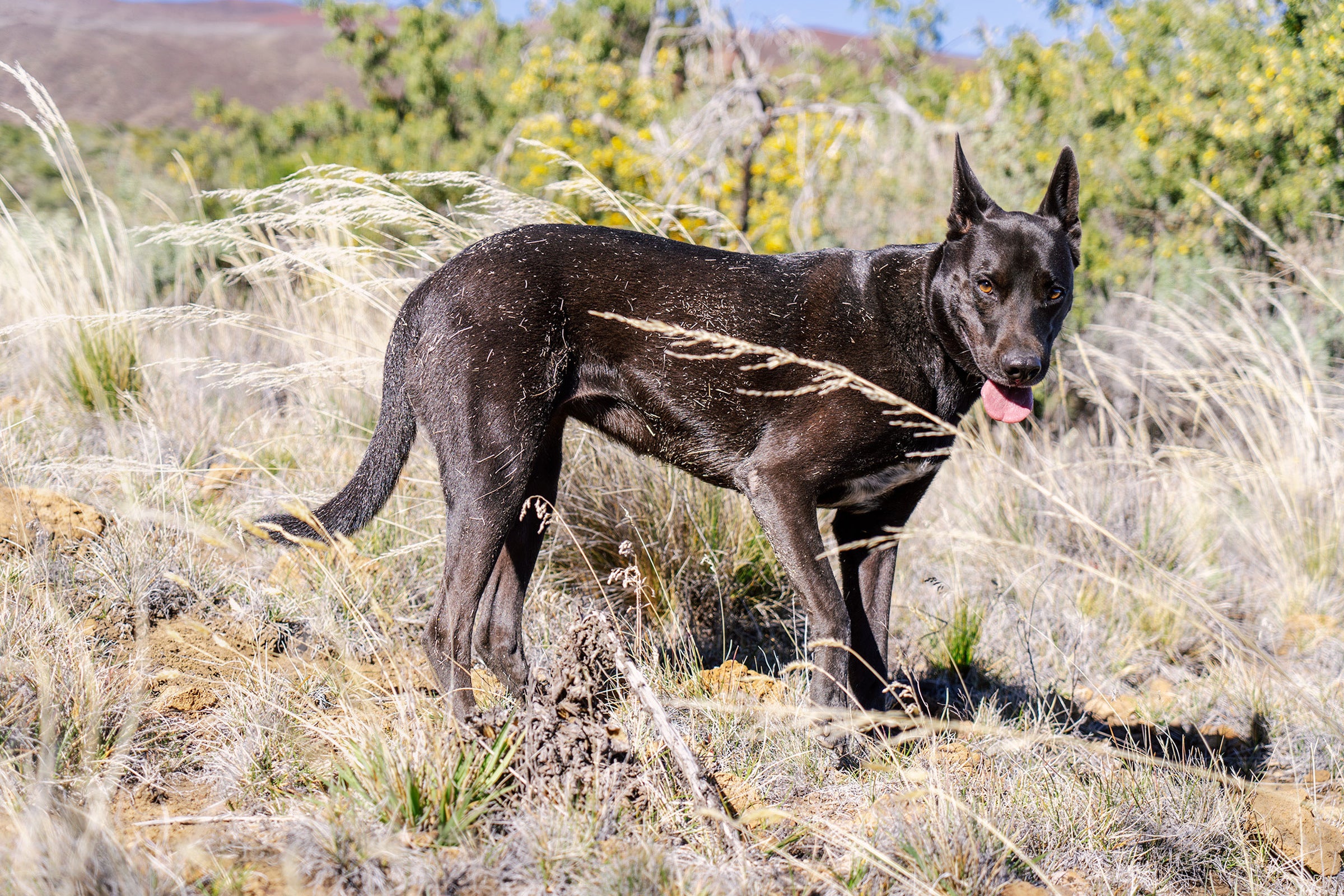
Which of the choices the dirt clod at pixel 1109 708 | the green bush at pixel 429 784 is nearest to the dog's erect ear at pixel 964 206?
the dirt clod at pixel 1109 708

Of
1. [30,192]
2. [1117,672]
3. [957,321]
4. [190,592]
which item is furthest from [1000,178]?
[30,192]

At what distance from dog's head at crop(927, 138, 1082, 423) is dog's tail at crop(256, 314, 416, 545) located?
1.72 metres

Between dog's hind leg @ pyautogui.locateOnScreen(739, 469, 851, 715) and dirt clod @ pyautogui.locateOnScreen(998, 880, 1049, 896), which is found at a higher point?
dog's hind leg @ pyautogui.locateOnScreen(739, 469, 851, 715)

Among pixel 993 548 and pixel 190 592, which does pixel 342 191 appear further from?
pixel 993 548

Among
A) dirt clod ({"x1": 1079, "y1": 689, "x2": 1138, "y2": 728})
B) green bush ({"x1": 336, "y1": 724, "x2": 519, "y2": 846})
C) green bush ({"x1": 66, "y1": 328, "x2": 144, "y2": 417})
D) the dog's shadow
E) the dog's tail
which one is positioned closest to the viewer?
green bush ({"x1": 336, "y1": 724, "x2": 519, "y2": 846})

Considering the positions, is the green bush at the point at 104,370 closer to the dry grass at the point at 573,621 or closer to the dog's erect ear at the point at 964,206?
the dry grass at the point at 573,621

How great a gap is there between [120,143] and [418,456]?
14.0 m

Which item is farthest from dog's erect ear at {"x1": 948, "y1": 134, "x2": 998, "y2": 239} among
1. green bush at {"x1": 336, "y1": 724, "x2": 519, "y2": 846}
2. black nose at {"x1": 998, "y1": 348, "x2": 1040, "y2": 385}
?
green bush at {"x1": 336, "y1": 724, "x2": 519, "y2": 846}

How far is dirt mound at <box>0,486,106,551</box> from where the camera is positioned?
3.36 meters

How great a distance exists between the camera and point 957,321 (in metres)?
3.03

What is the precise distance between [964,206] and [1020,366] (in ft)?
2.08

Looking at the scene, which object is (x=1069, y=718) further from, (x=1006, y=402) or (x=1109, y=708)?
(x=1006, y=402)

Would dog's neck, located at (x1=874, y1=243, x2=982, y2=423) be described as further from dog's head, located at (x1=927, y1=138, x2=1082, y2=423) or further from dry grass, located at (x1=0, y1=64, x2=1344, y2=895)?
dry grass, located at (x1=0, y1=64, x2=1344, y2=895)

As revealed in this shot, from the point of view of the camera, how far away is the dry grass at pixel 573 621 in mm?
2150
